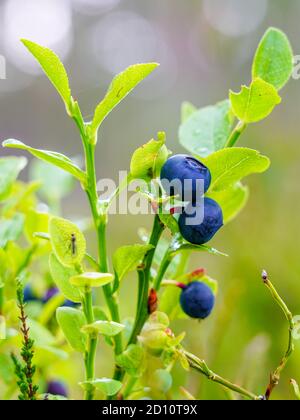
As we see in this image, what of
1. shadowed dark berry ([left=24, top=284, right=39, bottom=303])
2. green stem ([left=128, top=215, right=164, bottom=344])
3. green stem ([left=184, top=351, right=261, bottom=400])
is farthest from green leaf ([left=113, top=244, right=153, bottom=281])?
shadowed dark berry ([left=24, top=284, right=39, bottom=303])

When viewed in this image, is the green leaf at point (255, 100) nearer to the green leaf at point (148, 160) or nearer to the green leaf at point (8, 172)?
the green leaf at point (148, 160)

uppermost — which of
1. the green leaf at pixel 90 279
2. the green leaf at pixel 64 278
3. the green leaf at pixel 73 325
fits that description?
the green leaf at pixel 90 279

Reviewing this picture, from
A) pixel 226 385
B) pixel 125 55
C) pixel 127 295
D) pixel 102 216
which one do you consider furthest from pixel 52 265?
pixel 125 55

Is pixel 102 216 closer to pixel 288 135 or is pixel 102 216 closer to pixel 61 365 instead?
pixel 61 365

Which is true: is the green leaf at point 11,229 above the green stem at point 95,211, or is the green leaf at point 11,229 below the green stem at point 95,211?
below

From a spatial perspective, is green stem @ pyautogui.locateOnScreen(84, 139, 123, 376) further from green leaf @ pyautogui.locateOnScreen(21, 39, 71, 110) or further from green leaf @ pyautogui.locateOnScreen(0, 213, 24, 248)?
green leaf @ pyautogui.locateOnScreen(0, 213, 24, 248)

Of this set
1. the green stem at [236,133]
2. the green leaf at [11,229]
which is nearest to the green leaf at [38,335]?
the green leaf at [11,229]

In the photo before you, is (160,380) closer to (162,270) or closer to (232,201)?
(162,270)
